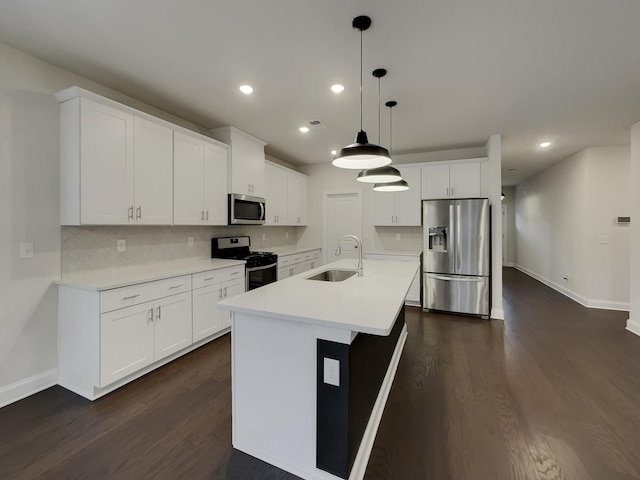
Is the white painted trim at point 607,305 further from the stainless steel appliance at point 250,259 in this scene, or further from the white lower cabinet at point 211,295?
the white lower cabinet at point 211,295

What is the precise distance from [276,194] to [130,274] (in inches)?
110

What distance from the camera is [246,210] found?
4172mm

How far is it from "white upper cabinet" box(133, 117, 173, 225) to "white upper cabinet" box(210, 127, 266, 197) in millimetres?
929

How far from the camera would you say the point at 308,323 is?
1472mm

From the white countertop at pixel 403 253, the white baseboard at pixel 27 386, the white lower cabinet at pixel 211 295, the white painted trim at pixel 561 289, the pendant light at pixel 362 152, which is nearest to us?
the pendant light at pixel 362 152

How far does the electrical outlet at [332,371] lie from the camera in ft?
4.77

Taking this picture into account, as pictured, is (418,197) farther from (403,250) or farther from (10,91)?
Result: (10,91)

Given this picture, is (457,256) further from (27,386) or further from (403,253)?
(27,386)

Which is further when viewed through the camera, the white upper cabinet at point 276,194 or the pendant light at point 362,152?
the white upper cabinet at point 276,194

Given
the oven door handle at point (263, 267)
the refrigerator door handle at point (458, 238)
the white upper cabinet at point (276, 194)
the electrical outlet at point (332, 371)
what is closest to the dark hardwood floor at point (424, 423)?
the electrical outlet at point (332, 371)

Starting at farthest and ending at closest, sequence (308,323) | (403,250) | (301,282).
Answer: (403,250) → (301,282) → (308,323)

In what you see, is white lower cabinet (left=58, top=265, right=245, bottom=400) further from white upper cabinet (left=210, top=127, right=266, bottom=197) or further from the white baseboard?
white upper cabinet (left=210, top=127, right=266, bottom=197)

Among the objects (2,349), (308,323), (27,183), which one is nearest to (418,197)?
(308,323)

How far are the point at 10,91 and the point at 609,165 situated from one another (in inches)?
292
